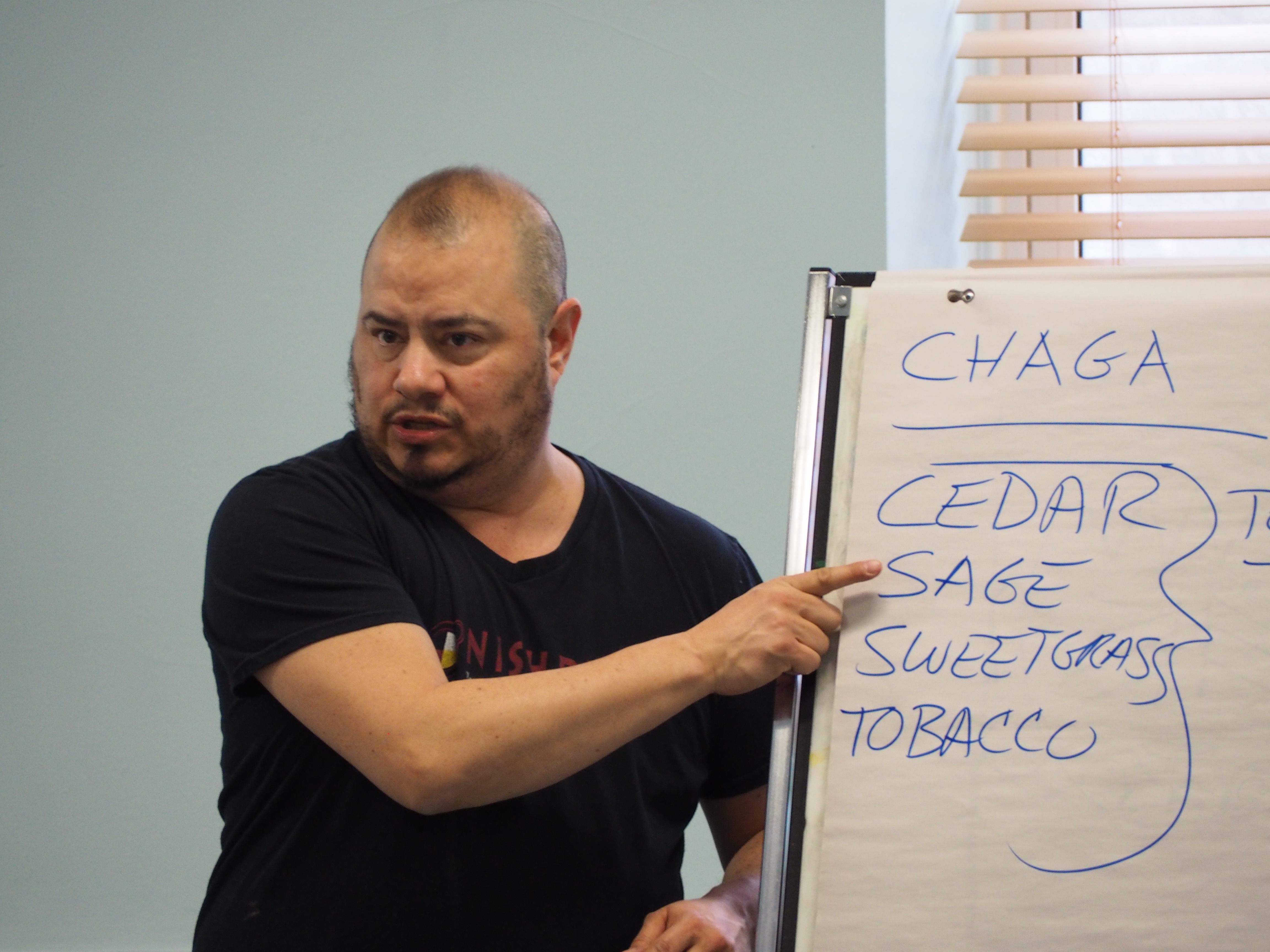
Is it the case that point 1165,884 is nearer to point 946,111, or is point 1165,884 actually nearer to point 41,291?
point 946,111

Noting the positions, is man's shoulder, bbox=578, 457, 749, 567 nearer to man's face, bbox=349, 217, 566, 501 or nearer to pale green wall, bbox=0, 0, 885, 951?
man's face, bbox=349, 217, 566, 501

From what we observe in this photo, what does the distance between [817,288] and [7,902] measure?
4.66ft

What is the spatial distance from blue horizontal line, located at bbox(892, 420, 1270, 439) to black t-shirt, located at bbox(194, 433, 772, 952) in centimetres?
37

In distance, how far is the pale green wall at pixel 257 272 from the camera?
154 cm

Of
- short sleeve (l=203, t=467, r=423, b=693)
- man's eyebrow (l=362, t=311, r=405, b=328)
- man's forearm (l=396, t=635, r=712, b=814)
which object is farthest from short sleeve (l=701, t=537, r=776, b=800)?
man's eyebrow (l=362, t=311, r=405, b=328)

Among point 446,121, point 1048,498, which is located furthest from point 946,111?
point 1048,498

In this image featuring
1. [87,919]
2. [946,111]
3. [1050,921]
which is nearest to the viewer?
[1050,921]

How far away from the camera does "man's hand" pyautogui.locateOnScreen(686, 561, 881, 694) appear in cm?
88

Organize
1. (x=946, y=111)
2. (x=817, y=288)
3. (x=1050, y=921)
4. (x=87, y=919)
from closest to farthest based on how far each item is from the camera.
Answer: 1. (x=1050, y=921)
2. (x=817, y=288)
3. (x=87, y=919)
4. (x=946, y=111)

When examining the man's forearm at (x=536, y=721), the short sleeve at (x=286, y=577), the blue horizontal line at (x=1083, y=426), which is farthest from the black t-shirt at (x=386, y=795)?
the blue horizontal line at (x=1083, y=426)

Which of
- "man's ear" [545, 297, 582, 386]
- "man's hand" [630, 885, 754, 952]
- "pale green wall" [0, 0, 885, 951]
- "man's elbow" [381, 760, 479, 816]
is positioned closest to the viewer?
"man's elbow" [381, 760, 479, 816]

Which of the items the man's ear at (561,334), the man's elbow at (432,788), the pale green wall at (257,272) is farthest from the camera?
the pale green wall at (257,272)

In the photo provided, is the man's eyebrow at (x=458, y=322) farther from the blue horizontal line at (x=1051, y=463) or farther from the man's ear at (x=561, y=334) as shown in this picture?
the blue horizontal line at (x=1051, y=463)

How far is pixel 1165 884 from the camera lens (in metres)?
0.85
